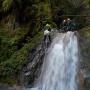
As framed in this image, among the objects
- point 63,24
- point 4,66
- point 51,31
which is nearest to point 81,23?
point 63,24

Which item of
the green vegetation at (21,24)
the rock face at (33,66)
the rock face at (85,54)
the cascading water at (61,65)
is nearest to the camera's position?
the rock face at (85,54)

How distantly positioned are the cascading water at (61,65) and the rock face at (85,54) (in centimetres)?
23

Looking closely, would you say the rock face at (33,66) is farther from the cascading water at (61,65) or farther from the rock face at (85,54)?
the rock face at (85,54)

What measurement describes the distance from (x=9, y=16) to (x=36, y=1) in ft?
4.09

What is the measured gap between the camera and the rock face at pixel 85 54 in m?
10.3

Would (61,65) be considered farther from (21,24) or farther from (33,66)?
(21,24)

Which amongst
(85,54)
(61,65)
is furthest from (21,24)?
(85,54)

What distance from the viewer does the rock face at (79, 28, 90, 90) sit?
10266 millimetres

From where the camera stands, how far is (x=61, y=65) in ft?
36.5

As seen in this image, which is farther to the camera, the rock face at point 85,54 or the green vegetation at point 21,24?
the green vegetation at point 21,24

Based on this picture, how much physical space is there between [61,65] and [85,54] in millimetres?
921

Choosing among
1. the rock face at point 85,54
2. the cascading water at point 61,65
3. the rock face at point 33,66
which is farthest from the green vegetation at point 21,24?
the rock face at point 85,54

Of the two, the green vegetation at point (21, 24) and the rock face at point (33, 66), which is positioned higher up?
the green vegetation at point (21, 24)

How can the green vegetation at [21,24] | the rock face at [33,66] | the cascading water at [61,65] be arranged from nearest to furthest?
1. the cascading water at [61,65]
2. the rock face at [33,66]
3. the green vegetation at [21,24]
